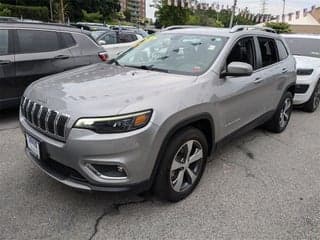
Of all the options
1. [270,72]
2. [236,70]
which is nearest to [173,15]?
[270,72]

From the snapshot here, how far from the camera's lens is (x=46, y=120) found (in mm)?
2857

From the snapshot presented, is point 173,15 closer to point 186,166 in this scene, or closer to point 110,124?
point 186,166

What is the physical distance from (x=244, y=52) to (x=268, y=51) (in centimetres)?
84

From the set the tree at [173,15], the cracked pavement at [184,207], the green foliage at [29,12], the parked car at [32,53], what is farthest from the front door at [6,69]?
the tree at [173,15]

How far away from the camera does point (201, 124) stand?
348 centimetres

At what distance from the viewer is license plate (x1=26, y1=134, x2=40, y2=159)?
297 centimetres

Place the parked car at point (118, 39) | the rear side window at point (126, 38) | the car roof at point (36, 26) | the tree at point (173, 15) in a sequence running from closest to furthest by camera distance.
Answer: the car roof at point (36, 26) < the parked car at point (118, 39) < the rear side window at point (126, 38) < the tree at point (173, 15)

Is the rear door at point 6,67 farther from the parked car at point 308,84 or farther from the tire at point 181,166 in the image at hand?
the parked car at point 308,84

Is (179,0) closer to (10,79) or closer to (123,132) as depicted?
(10,79)

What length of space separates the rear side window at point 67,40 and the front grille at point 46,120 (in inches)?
122

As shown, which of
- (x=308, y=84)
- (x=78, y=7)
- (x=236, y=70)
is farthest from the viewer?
(x=78, y=7)

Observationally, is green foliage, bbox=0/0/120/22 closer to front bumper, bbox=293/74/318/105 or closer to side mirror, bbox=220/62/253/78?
front bumper, bbox=293/74/318/105

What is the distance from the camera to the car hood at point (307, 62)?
23.0 ft

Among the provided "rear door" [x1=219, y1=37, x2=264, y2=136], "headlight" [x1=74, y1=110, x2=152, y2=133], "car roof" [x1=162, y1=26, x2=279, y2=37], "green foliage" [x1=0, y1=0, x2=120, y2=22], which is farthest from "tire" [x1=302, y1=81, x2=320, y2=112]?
"green foliage" [x1=0, y1=0, x2=120, y2=22]
